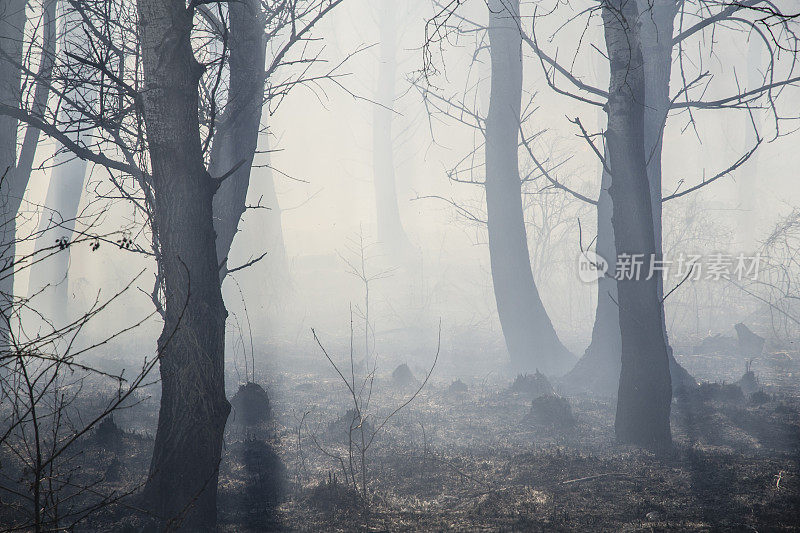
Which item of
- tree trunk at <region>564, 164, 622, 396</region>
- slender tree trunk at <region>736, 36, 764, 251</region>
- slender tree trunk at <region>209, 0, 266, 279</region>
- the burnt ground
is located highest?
slender tree trunk at <region>736, 36, 764, 251</region>

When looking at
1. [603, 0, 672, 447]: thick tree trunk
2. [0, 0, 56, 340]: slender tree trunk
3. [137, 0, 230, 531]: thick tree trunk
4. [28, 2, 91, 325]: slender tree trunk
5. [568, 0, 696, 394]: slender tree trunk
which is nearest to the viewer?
[137, 0, 230, 531]: thick tree trunk

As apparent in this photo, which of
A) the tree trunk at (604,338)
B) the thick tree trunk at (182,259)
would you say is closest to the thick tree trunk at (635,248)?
the tree trunk at (604,338)

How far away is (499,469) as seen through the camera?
4297mm

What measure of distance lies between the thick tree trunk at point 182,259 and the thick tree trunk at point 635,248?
11.7 ft

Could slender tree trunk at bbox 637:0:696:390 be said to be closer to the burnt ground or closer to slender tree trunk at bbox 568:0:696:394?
slender tree trunk at bbox 568:0:696:394

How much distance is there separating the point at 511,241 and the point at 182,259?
6266 millimetres

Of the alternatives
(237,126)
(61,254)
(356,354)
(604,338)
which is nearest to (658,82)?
(604,338)

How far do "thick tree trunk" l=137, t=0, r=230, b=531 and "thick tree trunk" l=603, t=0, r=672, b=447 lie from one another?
11.7 ft

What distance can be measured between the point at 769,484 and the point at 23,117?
5.84 m

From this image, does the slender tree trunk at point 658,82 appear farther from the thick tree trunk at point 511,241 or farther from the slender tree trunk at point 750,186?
the slender tree trunk at point 750,186

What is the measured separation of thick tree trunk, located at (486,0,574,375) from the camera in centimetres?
867

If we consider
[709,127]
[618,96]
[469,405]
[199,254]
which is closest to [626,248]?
[618,96]

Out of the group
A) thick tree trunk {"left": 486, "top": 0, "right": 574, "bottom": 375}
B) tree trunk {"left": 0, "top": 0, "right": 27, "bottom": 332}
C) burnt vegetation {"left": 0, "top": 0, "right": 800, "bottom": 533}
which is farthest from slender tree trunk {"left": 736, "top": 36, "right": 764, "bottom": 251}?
tree trunk {"left": 0, "top": 0, "right": 27, "bottom": 332}

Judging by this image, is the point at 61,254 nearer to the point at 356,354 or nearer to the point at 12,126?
the point at 12,126
